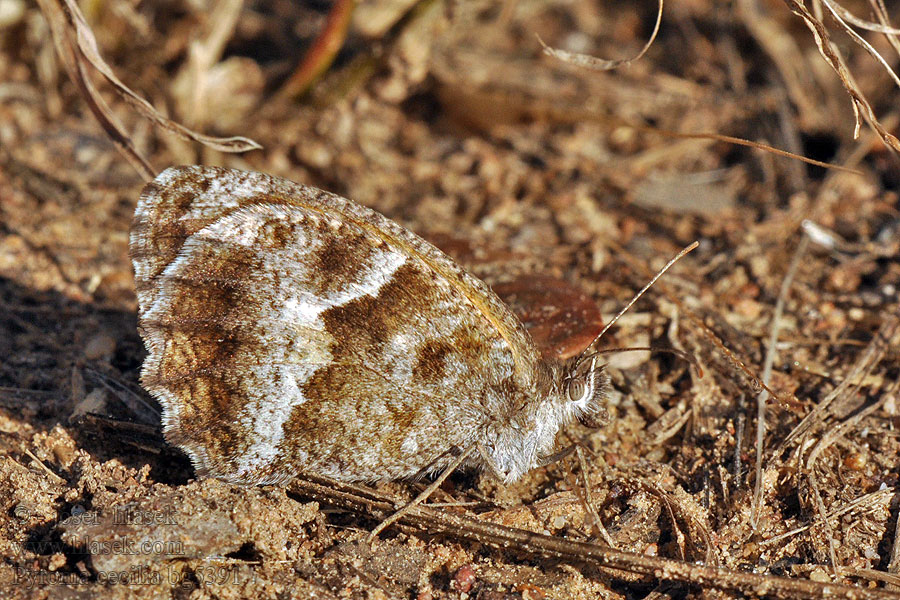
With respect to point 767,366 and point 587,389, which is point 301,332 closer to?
point 587,389

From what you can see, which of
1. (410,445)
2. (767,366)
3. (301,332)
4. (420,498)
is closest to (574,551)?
(420,498)

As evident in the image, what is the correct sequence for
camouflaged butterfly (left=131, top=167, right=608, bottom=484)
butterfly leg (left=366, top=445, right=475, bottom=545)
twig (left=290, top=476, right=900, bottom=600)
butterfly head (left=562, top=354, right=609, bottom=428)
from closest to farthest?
1. twig (left=290, top=476, right=900, bottom=600)
2. camouflaged butterfly (left=131, top=167, right=608, bottom=484)
3. butterfly leg (left=366, top=445, right=475, bottom=545)
4. butterfly head (left=562, top=354, right=609, bottom=428)

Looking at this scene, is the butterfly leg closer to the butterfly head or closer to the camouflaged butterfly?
the camouflaged butterfly

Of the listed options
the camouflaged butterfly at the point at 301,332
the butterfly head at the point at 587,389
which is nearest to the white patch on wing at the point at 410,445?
the camouflaged butterfly at the point at 301,332

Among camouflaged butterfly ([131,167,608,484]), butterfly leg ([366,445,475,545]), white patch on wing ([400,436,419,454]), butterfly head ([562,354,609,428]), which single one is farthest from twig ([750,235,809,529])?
white patch on wing ([400,436,419,454])

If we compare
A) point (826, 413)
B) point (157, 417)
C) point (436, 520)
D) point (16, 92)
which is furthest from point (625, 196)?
point (16, 92)

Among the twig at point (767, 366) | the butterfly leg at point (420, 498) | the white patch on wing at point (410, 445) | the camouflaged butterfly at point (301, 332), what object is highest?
the camouflaged butterfly at point (301, 332)

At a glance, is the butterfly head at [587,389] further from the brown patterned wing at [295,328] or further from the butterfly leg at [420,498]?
the butterfly leg at [420,498]

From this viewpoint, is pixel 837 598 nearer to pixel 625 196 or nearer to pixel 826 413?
pixel 826 413

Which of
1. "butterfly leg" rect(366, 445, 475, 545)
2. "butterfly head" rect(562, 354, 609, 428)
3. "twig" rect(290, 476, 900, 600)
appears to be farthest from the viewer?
"butterfly head" rect(562, 354, 609, 428)
